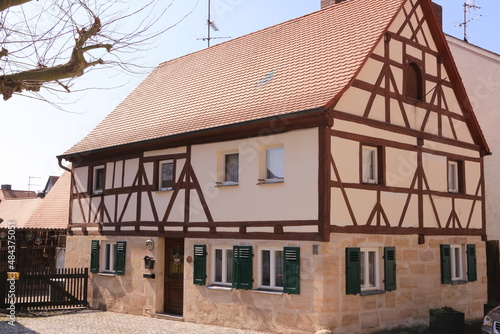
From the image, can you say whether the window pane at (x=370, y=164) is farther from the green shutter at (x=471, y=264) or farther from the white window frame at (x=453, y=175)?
the green shutter at (x=471, y=264)

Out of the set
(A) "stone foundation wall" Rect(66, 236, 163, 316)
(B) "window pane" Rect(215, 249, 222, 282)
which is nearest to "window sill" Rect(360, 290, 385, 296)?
(B) "window pane" Rect(215, 249, 222, 282)

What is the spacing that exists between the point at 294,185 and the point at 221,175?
8.16ft

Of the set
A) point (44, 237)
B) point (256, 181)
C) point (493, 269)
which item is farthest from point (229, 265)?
point (44, 237)

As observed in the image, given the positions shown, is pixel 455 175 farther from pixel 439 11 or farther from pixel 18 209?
pixel 18 209

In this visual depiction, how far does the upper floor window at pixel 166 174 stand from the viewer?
52.2 feet

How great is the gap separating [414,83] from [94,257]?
1035cm

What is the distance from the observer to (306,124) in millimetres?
12523

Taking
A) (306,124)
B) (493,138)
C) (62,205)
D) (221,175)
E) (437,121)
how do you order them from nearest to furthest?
(306,124) < (221,175) < (437,121) < (493,138) < (62,205)

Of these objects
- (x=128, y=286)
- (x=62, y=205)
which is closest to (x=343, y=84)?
(x=128, y=286)

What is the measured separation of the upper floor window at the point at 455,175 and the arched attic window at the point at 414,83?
2274 millimetres

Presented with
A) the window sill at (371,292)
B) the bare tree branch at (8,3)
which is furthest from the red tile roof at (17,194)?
the bare tree branch at (8,3)

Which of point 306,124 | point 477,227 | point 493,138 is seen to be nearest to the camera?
point 306,124

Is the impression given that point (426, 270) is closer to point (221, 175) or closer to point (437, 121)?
point (437, 121)

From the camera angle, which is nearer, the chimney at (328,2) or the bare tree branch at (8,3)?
the bare tree branch at (8,3)
